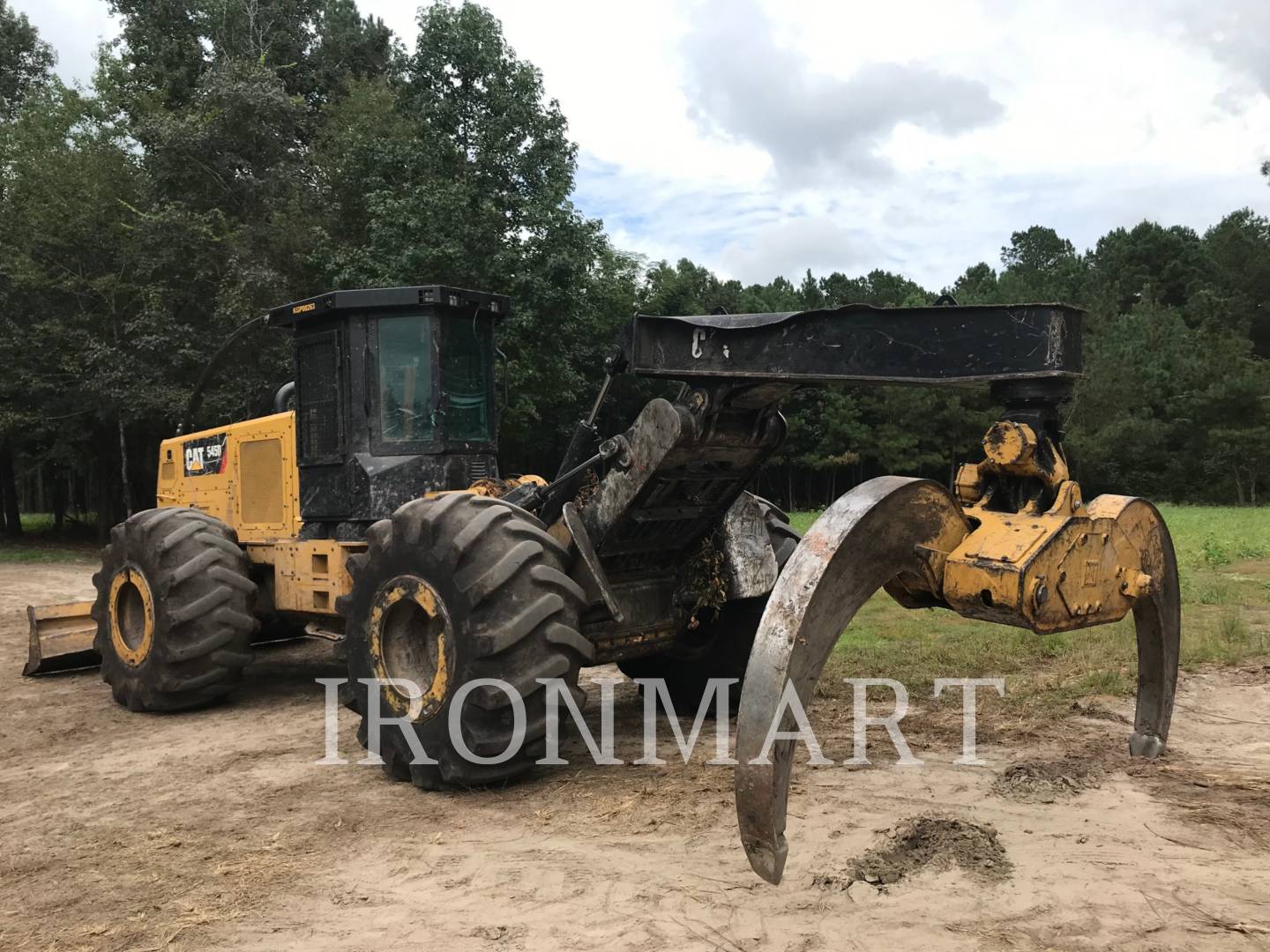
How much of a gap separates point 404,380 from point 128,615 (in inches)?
116

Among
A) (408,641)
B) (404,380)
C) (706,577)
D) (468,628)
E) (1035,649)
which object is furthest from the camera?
(1035,649)

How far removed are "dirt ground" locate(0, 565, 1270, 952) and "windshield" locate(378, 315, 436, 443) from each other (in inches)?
83.1

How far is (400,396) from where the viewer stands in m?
7.27

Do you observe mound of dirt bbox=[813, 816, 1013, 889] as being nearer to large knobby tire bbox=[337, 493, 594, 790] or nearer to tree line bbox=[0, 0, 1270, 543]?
large knobby tire bbox=[337, 493, 594, 790]

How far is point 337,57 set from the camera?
3053 centimetres

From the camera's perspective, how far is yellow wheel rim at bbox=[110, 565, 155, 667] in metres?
7.77

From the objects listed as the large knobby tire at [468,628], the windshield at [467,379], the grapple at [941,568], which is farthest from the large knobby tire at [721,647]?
the grapple at [941,568]

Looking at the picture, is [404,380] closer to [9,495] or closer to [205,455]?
[205,455]

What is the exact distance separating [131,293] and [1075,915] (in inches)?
887

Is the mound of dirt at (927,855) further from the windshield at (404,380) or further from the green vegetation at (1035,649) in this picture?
the windshield at (404,380)

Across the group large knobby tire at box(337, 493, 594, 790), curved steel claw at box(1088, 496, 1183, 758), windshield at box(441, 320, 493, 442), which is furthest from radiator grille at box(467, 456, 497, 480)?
curved steel claw at box(1088, 496, 1183, 758)

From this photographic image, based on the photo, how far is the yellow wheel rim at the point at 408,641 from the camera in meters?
5.53

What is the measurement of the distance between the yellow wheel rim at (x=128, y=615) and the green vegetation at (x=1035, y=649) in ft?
16.2

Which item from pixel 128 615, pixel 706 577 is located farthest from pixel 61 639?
pixel 706 577
